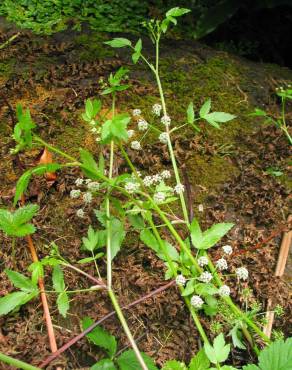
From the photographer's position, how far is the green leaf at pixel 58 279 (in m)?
1.81

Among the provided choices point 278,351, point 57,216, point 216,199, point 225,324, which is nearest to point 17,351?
point 57,216

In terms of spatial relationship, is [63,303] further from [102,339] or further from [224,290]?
[224,290]

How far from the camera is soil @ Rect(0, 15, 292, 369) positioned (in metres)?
1.87

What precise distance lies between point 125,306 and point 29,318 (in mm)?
336

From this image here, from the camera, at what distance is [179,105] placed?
255cm

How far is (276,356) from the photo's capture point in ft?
5.10

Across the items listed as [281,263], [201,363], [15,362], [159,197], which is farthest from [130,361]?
[281,263]

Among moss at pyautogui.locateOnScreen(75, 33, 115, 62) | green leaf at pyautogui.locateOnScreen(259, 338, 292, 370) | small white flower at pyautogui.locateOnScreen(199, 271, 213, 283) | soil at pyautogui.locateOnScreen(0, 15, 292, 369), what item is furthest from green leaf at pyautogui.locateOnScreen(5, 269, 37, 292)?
moss at pyautogui.locateOnScreen(75, 33, 115, 62)

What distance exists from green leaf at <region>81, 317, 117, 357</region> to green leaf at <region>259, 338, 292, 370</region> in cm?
46

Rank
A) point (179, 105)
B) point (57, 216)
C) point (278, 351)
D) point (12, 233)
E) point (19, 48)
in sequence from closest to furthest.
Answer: point (278, 351), point (12, 233), point (57, 216), point (179, 105), point (19, 48)

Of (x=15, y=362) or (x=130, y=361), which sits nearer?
(x=15, y=362)

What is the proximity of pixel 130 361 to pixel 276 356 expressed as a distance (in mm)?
444

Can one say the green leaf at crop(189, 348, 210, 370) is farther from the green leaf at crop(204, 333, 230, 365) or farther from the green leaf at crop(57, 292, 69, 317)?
the green leaf at crop(57, 292, 69, 317)

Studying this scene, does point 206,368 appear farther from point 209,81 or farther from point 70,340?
point 209,81
